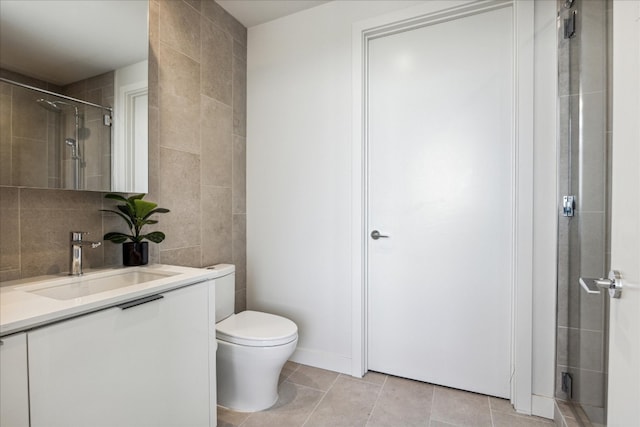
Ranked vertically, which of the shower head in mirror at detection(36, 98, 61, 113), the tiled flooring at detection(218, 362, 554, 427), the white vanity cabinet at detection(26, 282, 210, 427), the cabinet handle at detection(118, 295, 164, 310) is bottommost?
the tiled flooring at detection(218, 362, 554, 427)

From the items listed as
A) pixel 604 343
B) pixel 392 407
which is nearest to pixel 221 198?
pixel 392 407

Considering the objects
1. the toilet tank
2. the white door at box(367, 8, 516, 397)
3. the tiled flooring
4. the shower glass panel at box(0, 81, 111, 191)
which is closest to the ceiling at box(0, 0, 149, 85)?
the shower glass panel at box(0, 81, 111, 191)

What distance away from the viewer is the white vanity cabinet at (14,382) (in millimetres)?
832

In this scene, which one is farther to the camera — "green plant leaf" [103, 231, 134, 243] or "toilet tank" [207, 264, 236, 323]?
"toilet tank" [207, 264, 236, 323]

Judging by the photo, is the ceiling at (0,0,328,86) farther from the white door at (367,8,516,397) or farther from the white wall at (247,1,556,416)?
the white door at (367,8,516,397)

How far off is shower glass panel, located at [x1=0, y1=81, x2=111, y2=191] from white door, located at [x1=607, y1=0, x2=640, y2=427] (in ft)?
6.20

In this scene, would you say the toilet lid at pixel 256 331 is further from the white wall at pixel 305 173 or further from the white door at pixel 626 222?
the white door at pixel 626 222

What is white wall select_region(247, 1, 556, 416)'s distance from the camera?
2.18 m

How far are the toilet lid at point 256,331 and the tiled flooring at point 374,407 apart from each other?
394 mm

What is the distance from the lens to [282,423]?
65.9 inches

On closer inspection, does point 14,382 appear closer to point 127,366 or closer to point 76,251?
point 127,366

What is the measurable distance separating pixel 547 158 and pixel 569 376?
1.08 meters

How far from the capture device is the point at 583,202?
1.52 m

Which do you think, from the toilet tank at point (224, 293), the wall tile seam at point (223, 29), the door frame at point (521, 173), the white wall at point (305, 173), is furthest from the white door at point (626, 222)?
the wall tile seam at point (223, 29)
